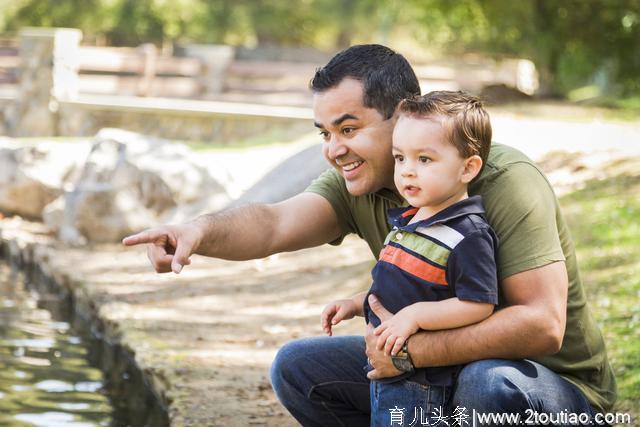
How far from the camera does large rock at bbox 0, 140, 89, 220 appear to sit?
30.5 feet

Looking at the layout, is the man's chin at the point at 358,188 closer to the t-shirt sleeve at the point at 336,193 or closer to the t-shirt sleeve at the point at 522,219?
the t-shirt sleeve at the point at 336,193

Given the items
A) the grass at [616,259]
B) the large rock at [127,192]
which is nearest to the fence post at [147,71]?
the large rock at [127,192]

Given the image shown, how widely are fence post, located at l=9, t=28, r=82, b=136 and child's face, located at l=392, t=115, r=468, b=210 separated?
12345mm

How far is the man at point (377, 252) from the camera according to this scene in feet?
8.54

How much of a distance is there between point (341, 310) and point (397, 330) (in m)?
0.47

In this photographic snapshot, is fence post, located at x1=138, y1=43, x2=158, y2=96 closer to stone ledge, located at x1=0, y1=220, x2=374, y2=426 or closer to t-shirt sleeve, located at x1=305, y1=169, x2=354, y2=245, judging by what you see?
stone ledge, located at x1=0, y1=220, x2=374, y2=426

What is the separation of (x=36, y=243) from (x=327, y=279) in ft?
8.57

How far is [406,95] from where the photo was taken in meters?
3.10

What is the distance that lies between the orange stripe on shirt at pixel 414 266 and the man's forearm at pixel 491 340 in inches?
5.5

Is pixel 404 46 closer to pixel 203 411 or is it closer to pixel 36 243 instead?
pixel 36 243

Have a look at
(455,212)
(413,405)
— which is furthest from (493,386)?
(455,212)

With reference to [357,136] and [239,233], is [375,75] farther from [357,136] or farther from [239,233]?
[239,233]

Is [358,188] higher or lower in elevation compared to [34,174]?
higher

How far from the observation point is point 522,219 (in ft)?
8.69
